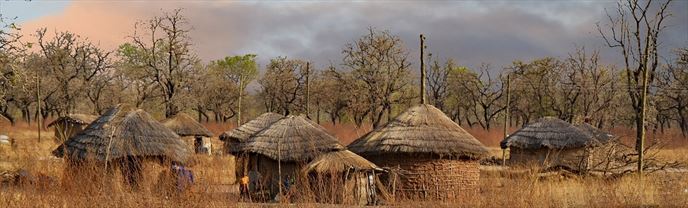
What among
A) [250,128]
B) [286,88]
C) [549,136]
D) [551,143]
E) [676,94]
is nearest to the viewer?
[551,143]

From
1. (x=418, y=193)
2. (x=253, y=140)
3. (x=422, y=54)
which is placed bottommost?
(x=418, y=193)

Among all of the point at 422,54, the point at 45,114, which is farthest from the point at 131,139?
the point at 45,114

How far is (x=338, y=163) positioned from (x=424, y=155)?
2.60m

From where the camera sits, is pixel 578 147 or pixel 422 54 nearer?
pixel 422 54

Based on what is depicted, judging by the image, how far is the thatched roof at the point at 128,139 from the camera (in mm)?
15289

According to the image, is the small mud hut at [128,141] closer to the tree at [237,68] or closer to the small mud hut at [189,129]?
the small mud hut at [189,129]

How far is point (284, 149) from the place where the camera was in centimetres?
1652

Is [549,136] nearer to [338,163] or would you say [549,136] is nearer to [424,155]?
[424,155]

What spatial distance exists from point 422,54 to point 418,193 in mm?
4342

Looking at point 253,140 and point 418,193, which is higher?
point 253,140

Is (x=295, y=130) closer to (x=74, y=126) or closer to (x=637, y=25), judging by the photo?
(x=637, y=25)

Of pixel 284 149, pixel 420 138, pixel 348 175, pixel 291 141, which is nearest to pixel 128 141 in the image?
pixel 284 149

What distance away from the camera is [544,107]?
50219 millimetres

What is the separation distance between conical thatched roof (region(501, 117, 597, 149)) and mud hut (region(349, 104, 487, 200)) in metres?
7.23
